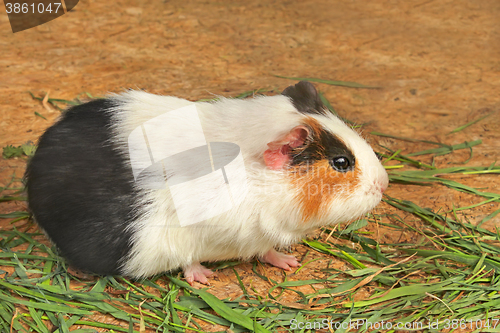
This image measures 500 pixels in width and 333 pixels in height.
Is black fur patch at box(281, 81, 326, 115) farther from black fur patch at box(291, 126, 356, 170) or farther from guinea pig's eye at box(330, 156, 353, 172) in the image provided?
guinea pig's eye at box(330, 156, 353, 172)

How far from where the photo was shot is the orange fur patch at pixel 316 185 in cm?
291

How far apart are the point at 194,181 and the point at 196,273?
88 centimetres

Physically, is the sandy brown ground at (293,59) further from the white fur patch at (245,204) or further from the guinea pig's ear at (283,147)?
the guinea pig's ear at (283,147)

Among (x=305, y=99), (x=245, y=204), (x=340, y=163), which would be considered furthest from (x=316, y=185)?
(x=305, y=99)

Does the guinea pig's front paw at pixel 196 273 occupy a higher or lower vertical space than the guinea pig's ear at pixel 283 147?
lower

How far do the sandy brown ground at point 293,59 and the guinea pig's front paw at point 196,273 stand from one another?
1555 millimetres

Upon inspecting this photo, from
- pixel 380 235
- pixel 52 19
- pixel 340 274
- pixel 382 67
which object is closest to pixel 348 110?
pixel 382 67

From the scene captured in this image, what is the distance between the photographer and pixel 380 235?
393cm

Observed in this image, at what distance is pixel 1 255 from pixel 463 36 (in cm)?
654

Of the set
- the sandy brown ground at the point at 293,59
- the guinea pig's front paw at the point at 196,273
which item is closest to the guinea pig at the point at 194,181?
the guinea pig's front paw at the point at 196,273

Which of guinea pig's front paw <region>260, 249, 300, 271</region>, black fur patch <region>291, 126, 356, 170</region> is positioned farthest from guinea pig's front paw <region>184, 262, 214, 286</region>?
black fur patch <region>291, 126, 356, 170</region>

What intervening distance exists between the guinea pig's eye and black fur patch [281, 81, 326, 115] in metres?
0.41

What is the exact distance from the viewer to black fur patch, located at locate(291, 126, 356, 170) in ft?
9.53

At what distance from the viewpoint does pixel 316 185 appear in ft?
9.59
